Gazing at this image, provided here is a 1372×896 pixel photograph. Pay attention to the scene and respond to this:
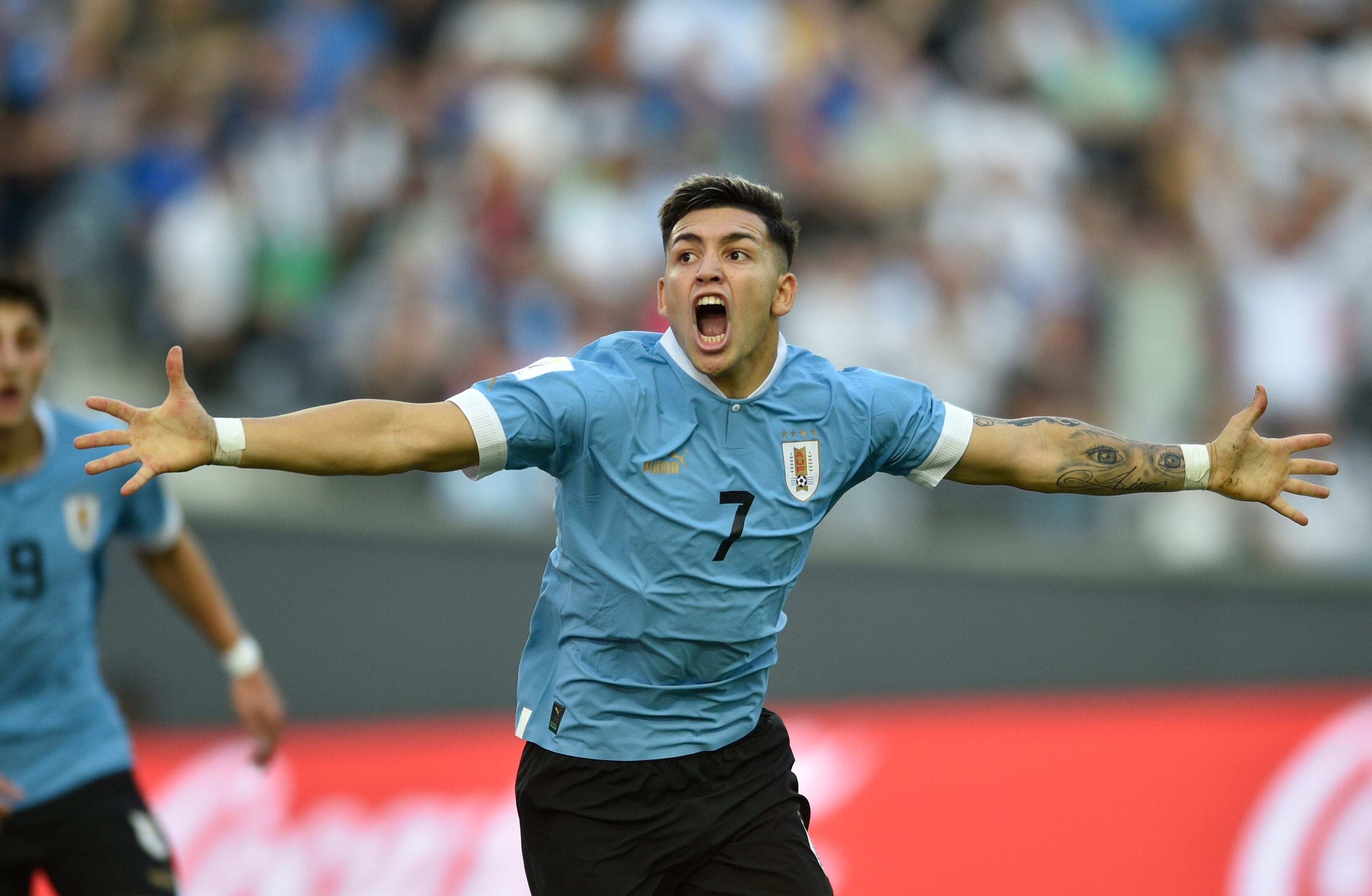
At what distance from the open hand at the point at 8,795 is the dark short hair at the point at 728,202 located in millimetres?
2705

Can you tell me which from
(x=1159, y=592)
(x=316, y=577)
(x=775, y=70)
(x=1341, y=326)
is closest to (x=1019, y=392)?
(x=1159, y=592)

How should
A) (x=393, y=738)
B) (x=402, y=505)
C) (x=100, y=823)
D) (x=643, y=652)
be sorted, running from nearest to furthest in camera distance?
(x=643, y=652) → (x=100, y=823) → (x=393, y=738) → (x=402, y=505)

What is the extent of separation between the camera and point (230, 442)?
412cm

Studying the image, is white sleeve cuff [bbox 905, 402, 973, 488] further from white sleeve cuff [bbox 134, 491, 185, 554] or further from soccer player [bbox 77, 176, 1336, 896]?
white sleeve cuff [bbox 134, 491, 185, 554]

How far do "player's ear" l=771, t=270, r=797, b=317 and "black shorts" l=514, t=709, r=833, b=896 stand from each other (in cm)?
126

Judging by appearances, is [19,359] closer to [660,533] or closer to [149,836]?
[149,836]

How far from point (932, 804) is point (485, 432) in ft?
14.5

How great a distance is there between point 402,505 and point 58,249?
2630 millimetres

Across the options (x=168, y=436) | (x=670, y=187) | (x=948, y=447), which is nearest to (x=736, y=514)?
(x=948, y=447)

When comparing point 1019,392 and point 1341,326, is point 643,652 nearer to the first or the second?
point 1019,392

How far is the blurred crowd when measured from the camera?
33.8 ft

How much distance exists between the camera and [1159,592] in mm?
10180

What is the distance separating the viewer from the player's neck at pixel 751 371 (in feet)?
15.9

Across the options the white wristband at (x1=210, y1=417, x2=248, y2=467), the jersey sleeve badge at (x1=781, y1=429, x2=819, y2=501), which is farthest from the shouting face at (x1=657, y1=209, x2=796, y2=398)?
the white wristband at (x1=210, y1=417, x2=248, y2=467)
